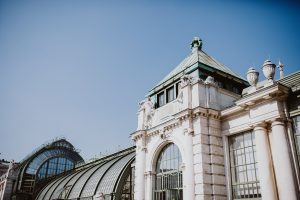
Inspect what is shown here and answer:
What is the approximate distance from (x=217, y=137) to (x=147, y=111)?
24.3 ft

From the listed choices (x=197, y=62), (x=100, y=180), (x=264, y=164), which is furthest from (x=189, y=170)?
(x=100, y=180)

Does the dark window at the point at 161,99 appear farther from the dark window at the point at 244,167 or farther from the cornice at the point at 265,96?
the cornice at the point at 265,96

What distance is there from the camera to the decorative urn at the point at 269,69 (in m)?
15.8

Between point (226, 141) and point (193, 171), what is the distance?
3046mm

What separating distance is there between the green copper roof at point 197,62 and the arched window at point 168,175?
6405 mm

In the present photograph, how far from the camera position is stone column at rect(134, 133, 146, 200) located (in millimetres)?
20978

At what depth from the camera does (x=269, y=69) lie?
1596cm

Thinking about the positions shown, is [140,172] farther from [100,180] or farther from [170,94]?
[100,180]

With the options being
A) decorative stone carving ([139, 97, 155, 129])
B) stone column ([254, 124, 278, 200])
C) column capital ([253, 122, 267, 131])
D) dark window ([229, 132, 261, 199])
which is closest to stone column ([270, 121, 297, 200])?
stone column ([254, 124, 278, 200])

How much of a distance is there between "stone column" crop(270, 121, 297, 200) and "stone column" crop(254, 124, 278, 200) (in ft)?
0.89

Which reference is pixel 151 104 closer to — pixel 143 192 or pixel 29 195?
pixel 143 192

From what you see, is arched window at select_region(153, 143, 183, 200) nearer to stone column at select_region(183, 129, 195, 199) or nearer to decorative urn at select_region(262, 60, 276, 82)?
stone column at select_region(183, 129, 195, 199)

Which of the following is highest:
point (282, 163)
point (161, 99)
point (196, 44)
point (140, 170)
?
point (196, 44)

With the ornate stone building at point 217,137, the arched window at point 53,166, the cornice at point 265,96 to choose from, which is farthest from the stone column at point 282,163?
the arched window at point 53,166
